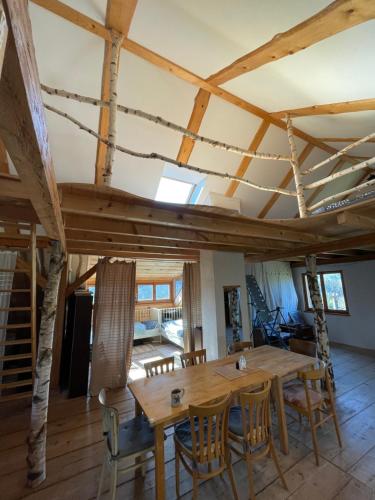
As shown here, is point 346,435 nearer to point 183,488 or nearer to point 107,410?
point 183,488

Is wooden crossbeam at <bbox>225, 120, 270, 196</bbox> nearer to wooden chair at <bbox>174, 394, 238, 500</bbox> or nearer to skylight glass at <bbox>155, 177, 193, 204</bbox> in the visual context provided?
skylight glass at <bbox>155, 177, 193, 204</bbox>

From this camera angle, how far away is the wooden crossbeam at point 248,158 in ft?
13.6

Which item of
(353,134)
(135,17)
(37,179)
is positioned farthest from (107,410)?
(353,134)

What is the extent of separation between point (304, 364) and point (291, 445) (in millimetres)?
869

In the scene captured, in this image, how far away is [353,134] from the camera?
3975 millimetres

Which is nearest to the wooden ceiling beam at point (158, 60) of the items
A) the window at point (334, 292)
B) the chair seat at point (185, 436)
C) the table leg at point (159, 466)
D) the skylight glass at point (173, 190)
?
the skylight glass at point (173, 190)

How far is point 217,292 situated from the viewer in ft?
12.9

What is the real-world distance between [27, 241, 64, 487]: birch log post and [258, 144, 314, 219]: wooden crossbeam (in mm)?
4835

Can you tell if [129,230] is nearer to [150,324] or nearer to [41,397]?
[41,397]

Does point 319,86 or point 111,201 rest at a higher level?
point 319,86

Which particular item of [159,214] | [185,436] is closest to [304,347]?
[185,436]

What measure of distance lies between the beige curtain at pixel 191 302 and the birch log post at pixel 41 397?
3.22 metres

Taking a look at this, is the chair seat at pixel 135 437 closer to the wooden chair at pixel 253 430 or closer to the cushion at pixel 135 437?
the cushion at pixel 135 437

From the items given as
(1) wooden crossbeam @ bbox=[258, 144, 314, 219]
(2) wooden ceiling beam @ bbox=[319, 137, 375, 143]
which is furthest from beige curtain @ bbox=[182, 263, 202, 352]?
(2) wooden ceiling beam @ bbox=[319, 137, 375, 143]
